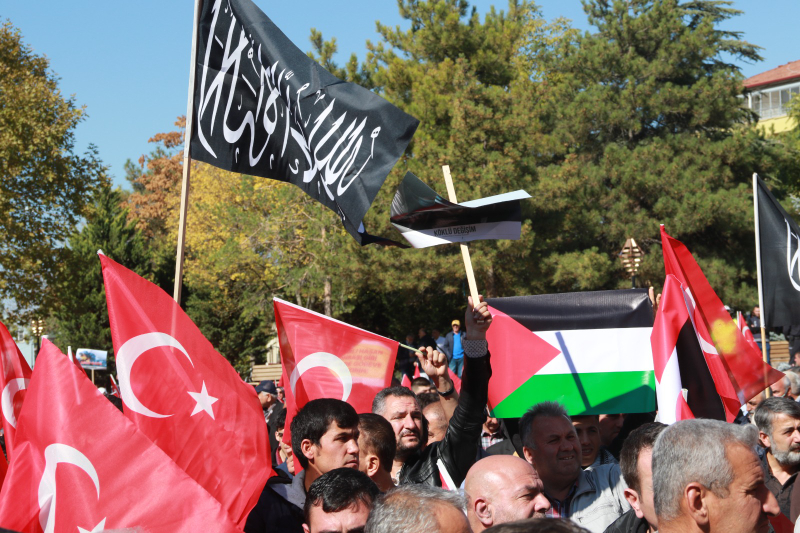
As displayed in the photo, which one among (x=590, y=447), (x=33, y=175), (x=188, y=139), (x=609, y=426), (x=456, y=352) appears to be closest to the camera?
(x=590, y=447)

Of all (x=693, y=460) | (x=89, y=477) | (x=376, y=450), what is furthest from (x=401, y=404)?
(x=693, y=460)

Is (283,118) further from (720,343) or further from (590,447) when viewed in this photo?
(720,343)

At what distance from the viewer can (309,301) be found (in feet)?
110

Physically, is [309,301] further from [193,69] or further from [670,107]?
[193,69]

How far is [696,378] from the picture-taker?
520 cm

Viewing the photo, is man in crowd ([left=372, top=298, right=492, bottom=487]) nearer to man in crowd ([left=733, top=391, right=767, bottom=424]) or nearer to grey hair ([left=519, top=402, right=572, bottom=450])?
grey hair ([left=519, top=402, right=572, bottom=450])

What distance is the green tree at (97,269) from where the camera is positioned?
3691 centimetres

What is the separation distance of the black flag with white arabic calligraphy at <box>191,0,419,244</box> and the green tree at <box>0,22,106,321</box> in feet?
71.2

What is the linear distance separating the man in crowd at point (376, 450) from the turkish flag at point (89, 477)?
1.10m

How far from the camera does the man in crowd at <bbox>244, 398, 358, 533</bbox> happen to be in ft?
13.8

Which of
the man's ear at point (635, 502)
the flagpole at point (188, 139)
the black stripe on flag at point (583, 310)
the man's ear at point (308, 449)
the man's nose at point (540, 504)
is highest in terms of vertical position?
the flagpole at point (188, 139)

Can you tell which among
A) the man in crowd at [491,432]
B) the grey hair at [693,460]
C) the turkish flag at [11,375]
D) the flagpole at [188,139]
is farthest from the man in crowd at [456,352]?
the grey hair at [693,460]

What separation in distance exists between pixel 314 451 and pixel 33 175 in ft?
81.3

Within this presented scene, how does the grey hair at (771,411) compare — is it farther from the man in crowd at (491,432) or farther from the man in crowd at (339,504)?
the man in crowd at (339,504)
